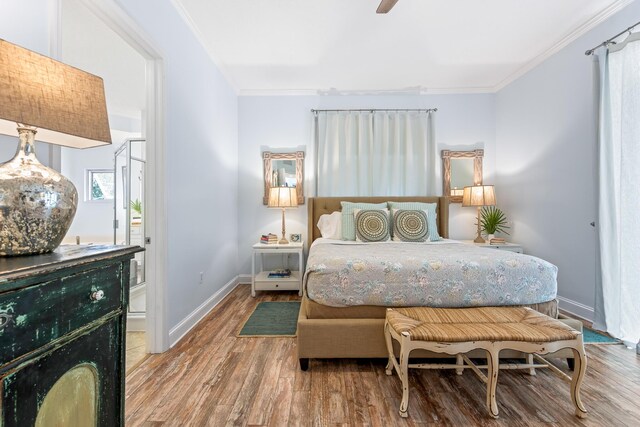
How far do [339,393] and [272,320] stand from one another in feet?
4.12

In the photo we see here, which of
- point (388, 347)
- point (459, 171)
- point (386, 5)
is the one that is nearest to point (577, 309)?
point (459, 171)

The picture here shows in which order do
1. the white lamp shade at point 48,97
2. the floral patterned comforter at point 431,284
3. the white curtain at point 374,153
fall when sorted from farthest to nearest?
the white curtain at point 374,153 < the floral patterned comforter at point 431,284 < the white lamp shade at point 48,97

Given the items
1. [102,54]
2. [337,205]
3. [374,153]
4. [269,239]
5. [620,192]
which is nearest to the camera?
[620,192]

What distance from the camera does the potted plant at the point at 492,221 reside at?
3785mm

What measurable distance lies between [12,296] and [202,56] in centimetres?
300

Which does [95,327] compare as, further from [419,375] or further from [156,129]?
[419,375]

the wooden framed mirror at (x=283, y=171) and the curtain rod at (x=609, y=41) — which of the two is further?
the wooden framed mirror at (x=283, y=171)

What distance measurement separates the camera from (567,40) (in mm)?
3021

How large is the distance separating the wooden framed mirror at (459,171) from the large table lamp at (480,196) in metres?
0.33

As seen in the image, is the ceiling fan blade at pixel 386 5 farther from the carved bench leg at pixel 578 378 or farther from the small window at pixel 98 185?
the small window at pixel 98 185

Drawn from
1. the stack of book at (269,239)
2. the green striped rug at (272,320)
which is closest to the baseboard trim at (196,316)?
the green striped rug at (272,320)

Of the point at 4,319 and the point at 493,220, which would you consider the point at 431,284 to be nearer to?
the point at 4,319

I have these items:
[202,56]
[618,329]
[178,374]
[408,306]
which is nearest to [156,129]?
[202,56]

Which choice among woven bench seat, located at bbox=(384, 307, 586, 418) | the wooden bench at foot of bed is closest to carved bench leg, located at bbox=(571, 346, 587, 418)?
woven bench seat, located at bbox=(384, 307, 586, 418)
